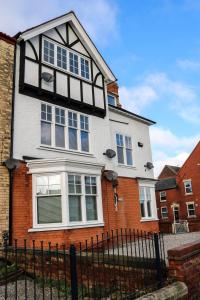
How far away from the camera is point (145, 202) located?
17703mm

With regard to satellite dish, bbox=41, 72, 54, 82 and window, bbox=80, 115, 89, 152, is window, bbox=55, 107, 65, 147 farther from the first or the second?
satellite dish, bbox=41, 72, 54, 82

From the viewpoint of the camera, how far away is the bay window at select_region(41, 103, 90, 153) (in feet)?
44.1

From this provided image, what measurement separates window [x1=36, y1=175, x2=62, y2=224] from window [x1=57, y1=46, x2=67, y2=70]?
5.54 metres

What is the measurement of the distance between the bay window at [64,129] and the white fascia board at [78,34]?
9.86ft

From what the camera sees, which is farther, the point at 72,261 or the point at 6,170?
the point at 6,170

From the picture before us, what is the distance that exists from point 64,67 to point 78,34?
243 centimetres

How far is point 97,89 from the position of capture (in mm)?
16109

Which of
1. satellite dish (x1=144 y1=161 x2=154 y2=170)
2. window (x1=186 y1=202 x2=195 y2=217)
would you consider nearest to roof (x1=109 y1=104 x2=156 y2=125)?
satellite dish (x1=144 y1=161 x2=154 y2=170)

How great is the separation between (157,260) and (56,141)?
810cm

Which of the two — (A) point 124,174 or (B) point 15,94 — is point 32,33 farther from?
(A) point 124,174

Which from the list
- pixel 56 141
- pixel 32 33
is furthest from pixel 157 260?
pixel 32 33

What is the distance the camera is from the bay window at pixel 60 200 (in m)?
12.0

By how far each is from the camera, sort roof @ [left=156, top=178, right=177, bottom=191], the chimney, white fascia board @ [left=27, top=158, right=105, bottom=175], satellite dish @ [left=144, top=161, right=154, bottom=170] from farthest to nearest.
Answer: roof @ [left=156, top=178, right=177, bottom=191], the chimney, satellite dish @ [left=144, top=161, right=154, bottom=170], white fascia board @ [left=27, top=158, right=105, bottom=175]

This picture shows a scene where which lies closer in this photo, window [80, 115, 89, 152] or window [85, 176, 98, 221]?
window [85, 176, 98, 221]
